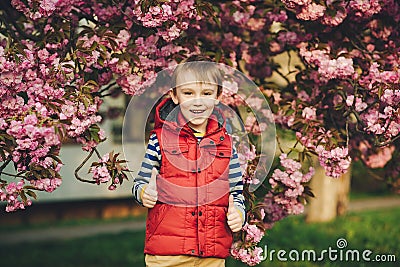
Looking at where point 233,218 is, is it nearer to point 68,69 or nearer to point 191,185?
point 191,185

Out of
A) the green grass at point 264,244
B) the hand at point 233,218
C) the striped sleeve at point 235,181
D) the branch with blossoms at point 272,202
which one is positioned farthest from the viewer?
the green grass at point 264,244

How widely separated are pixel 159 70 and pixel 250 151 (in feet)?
2.86

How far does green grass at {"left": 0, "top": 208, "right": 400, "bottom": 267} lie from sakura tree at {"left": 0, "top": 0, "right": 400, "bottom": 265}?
225 cm

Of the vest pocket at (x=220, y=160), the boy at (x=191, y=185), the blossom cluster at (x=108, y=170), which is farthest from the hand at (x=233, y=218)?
the blossom cluster at (x=108, y=170)

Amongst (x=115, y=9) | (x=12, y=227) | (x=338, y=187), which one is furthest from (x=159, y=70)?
(x=12, y=227)

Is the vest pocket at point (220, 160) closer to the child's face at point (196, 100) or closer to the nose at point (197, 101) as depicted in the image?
A: the child's face at point (196, 100)

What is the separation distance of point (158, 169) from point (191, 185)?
0.80 feet

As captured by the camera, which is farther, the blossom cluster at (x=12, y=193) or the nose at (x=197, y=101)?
the blossom cluster at (x=12, y=193)

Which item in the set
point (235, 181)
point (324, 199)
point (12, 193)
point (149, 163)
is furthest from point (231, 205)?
point (324, 199)

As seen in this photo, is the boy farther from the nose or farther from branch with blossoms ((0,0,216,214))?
branch with blossoms ((0,0,216,214))

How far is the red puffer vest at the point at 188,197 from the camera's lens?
11.6 ft

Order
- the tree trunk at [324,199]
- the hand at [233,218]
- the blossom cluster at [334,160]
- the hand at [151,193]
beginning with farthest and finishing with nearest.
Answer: the tree trunk at [324,199]
the blossom cluster at [334,160]
the hand at [233,218]
the hand at [151,193]

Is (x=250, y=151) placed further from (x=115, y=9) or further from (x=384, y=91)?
(x=115, y=9)

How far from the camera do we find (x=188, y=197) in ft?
11.6
